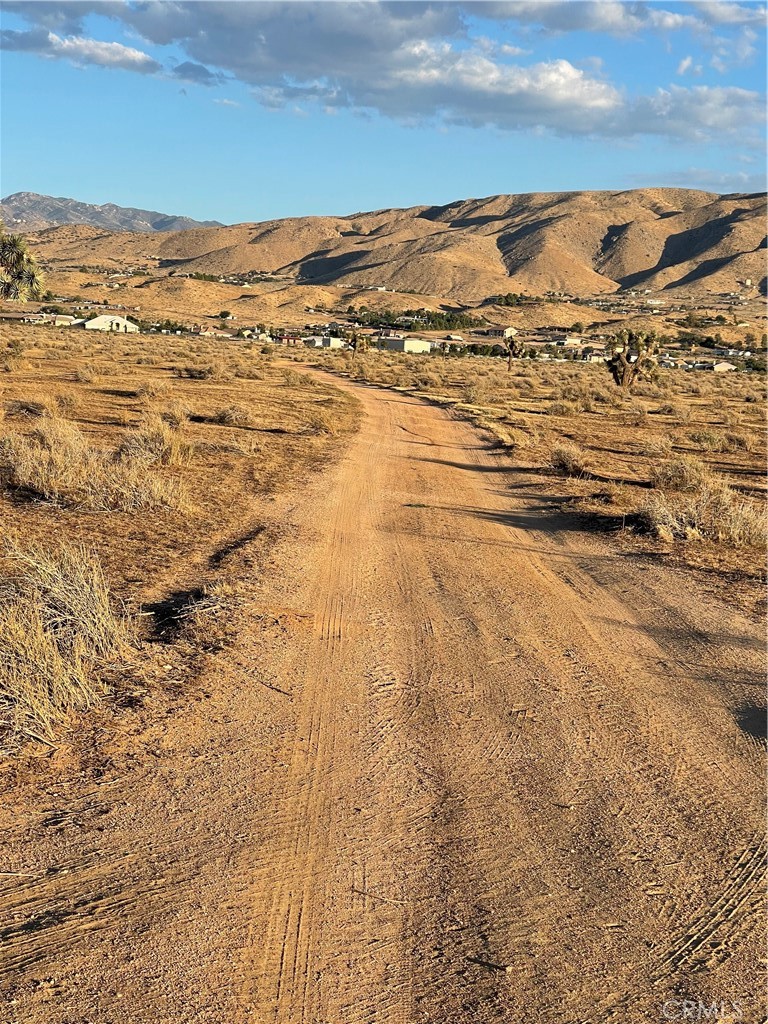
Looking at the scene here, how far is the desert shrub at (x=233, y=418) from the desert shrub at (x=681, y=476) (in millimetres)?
11090

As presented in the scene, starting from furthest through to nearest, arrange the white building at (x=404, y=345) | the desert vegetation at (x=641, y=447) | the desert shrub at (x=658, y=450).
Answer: the white building at (x=404, y=345) → the desert shrub at (x=658, y=450) → the desert vegetation at (x=641, y=447)

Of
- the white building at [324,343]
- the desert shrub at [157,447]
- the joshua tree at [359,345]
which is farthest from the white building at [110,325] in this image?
the desert shrub at [157,447]

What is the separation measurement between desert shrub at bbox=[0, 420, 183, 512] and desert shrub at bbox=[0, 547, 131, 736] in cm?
443

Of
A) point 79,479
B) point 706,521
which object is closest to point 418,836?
point 706,521

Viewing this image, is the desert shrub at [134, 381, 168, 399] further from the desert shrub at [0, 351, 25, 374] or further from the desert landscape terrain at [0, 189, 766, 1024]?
the desert landscape terrain at [0, 189, 766, 1024]

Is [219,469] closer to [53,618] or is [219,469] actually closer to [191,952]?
[53,618]

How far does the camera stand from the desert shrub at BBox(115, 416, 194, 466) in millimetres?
14922

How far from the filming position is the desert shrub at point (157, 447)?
14922 mm

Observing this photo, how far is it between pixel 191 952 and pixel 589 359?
88.0 m

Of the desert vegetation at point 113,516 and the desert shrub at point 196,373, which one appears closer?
the desert vegetation at point 113,516

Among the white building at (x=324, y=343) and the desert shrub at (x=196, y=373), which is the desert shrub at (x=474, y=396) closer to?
the desert shrub at (x=196, y=373)

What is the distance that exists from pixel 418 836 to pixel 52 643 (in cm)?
319

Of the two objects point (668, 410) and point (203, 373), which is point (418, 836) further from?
point (203, 373)

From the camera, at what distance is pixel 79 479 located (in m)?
12.7
